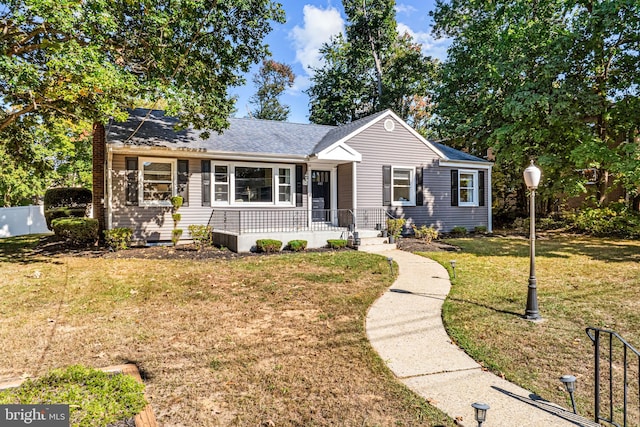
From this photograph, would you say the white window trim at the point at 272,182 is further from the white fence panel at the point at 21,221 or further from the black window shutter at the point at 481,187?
the white fence panel at the point at 21,221

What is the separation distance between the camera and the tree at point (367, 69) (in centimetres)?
2639

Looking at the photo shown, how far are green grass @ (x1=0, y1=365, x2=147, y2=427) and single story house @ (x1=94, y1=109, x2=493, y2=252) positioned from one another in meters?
7.88

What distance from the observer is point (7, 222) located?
19.1 meters

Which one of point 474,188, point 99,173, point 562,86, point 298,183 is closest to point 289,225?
point 298,183

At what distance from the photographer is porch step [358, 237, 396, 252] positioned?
472 inches

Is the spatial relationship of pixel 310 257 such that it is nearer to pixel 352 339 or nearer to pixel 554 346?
pixel 352 339

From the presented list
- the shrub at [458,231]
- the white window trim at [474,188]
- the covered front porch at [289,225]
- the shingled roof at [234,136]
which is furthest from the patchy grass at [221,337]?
the white window trim at [474,188]

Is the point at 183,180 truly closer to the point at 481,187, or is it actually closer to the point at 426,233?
the point at 426,233

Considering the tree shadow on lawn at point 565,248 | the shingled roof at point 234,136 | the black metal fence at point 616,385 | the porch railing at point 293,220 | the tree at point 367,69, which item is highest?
the tree at point 367,69

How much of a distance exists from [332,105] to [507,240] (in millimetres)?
16990

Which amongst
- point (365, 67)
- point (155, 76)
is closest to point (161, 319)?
point (155, 76)

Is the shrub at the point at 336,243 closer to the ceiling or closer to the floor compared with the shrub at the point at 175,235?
closer to the floor

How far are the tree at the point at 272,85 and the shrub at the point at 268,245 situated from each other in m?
24.9

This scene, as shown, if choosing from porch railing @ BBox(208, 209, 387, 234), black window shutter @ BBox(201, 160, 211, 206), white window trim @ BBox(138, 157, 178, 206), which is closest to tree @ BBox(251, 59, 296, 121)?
porch railing @ BBox(208, 209, 387, 234)
